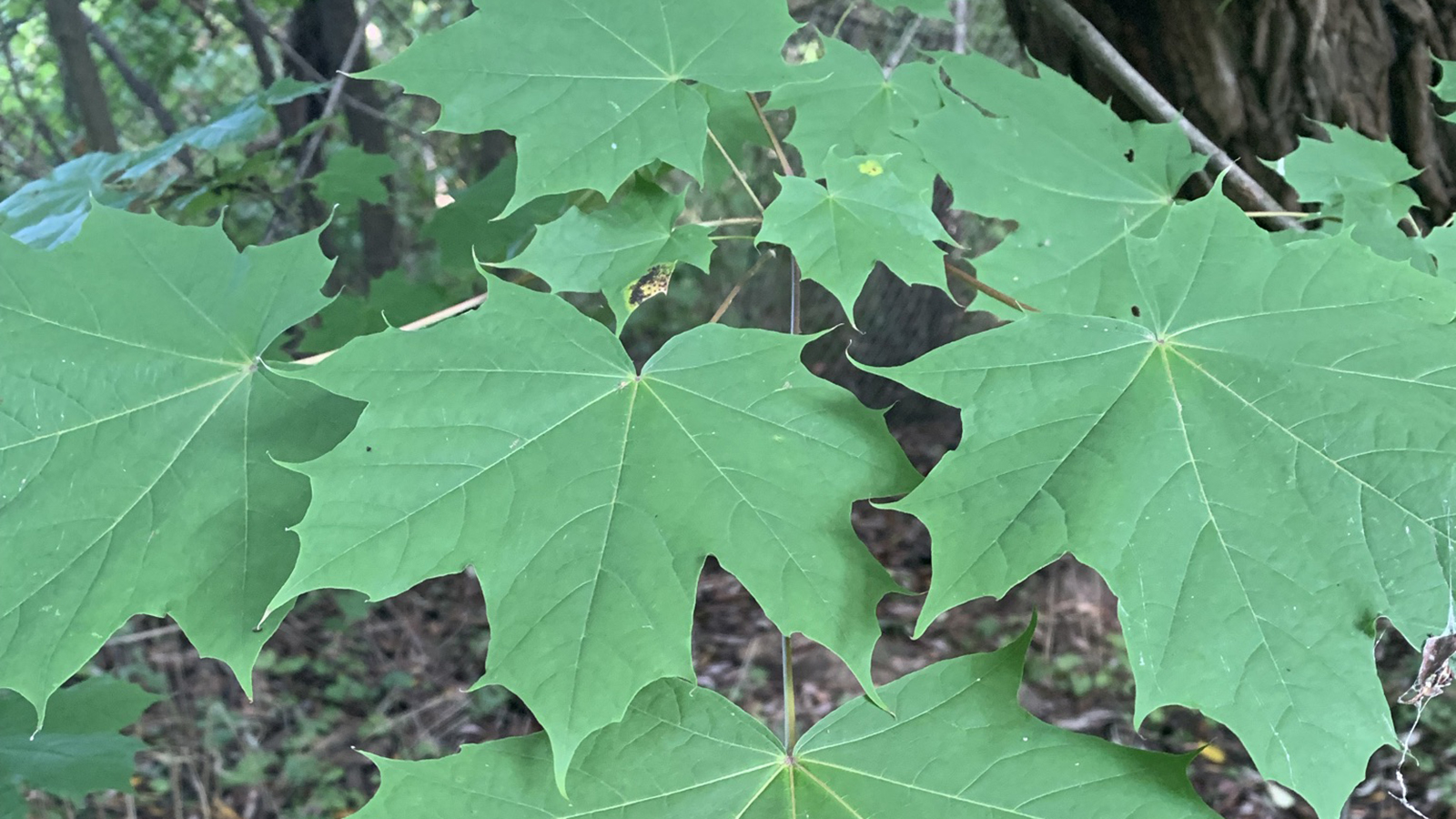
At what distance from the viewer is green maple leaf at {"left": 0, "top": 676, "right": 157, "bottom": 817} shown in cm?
180

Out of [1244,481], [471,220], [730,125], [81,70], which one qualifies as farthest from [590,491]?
[81,70]

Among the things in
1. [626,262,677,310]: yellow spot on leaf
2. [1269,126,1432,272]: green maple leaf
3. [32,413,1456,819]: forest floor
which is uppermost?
[626,262,677,310]: yellow spot on leaf

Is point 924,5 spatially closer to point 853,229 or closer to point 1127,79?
point 1127,79

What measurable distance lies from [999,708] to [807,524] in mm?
328

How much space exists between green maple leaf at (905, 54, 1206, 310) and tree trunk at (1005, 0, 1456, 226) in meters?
0.52

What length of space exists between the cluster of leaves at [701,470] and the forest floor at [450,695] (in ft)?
6.90

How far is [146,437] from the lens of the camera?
119 cm

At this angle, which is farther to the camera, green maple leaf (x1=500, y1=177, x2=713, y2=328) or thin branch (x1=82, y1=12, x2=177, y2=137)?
thin branch (x1=82, y1=12, x2=177, y2=137)

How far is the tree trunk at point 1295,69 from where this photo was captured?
200 centimetres

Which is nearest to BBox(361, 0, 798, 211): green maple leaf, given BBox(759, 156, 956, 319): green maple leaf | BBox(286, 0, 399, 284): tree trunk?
BBox(759, 156, 956, 319): green maple leaf

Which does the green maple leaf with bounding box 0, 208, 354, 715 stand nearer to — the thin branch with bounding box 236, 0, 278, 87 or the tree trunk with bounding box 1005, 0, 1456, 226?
the tree trunk with bounding box 1005, 0, 1456, 226

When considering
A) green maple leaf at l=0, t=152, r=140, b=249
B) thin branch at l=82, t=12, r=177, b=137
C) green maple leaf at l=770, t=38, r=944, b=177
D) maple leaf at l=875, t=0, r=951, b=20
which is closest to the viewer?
green maple leaf at l=770, t=38, r=944, b=177

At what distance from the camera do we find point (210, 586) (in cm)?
111

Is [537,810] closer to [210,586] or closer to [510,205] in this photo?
[210,586]
